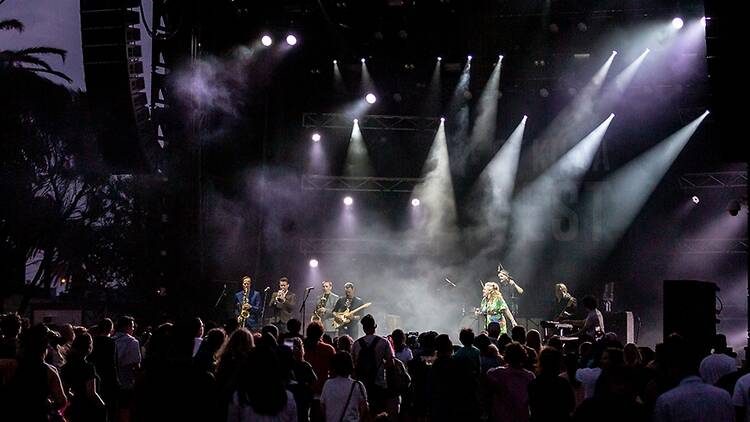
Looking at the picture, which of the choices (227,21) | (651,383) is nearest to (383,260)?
(227,21)

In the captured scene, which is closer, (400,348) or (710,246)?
(400,348)

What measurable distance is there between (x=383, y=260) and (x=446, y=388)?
15.4m

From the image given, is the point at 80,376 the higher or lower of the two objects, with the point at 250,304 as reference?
lower

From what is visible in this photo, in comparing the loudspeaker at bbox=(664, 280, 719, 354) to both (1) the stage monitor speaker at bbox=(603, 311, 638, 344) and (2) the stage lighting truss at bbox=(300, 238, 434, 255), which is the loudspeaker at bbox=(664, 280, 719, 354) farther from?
(2) the stage lighting truss at bbox=(300, 238, 434, 255)

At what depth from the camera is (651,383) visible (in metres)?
7.03

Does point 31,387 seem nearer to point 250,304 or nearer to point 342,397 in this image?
point 342,397

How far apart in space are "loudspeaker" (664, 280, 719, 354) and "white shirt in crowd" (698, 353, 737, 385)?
8.81 ft

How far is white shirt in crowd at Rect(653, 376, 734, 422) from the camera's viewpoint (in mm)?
4949

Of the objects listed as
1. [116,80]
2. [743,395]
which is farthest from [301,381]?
[116,80]

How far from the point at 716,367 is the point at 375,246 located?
15.2 meters

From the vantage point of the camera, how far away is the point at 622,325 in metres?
18.2

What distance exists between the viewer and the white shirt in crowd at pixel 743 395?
240 inches

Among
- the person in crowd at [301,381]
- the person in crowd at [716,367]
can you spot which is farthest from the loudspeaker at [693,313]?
the person in crowd at [301,381]

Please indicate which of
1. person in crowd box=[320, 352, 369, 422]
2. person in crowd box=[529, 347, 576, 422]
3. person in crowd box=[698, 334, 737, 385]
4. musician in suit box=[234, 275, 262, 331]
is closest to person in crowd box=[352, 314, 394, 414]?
person in crowd box=[320, 352, 369, 422]
